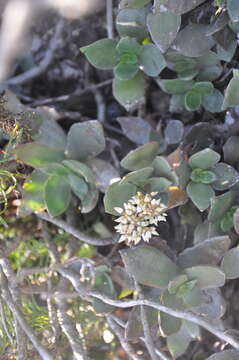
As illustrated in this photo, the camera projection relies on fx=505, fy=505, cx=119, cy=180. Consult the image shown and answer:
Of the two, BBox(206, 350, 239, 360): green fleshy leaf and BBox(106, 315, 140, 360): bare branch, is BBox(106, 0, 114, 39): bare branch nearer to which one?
BBox(106, 315, 140, 360): bare branch

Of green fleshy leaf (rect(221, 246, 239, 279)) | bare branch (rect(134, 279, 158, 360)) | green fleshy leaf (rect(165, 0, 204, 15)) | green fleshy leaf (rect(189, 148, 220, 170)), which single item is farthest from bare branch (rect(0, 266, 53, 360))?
green fleshy leaf (rect(165, 0, 204, 15))

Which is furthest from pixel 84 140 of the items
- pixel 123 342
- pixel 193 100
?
pixel 123 342

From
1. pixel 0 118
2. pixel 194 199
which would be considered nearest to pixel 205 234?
pixel 194 199

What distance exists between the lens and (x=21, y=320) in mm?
1189

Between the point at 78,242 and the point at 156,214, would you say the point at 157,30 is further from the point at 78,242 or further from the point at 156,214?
the point at 78,242

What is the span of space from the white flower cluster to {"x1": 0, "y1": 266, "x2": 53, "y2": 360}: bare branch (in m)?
0.31

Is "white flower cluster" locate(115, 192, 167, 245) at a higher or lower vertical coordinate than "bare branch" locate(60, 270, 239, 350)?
higher

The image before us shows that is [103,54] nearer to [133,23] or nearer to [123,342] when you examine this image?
[133,23]

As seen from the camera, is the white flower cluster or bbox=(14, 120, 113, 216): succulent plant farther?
bbox=(14, 120, 113, 216): succulent plant

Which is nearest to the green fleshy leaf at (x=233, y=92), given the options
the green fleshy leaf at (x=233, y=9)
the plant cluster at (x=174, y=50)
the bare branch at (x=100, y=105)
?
the plant cluster at (x=174, y=50)

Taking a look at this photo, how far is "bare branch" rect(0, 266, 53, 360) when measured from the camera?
3.71 feet

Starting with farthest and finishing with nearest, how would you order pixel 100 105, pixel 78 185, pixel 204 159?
pixel 100 105 → pixel 78 185 → pixel 204 159

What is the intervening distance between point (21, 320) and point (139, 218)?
0.38 metres

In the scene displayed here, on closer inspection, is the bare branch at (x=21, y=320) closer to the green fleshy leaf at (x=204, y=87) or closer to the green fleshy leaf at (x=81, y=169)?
the green fleshy leaf at (x=81, y=169)
